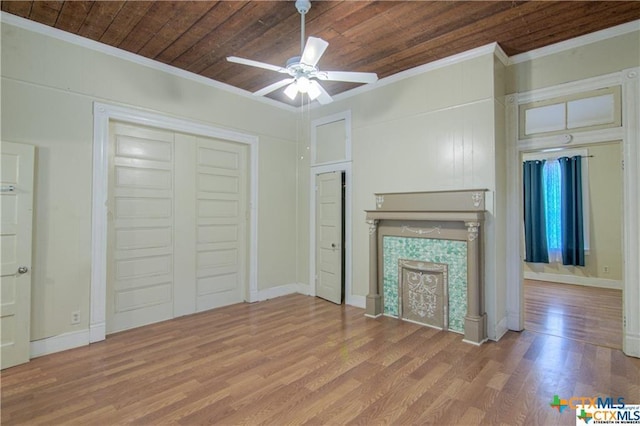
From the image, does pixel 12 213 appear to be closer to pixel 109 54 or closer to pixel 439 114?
pixel 109 54

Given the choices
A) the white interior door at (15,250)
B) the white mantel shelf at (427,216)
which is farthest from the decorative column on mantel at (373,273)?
the white interior door at (15,250)

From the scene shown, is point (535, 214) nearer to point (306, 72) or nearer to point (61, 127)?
point (306, 72)

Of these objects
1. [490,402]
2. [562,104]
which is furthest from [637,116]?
[490,402]

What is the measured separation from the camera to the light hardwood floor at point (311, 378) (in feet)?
7.50

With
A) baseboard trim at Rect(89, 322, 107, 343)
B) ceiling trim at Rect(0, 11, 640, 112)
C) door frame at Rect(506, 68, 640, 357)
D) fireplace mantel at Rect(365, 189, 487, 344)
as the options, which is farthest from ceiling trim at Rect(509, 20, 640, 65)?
baseboard trim at Rect(89, 322, 107, 343)

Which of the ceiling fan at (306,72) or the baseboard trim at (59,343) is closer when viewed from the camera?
the ceiling fan at (306,72)

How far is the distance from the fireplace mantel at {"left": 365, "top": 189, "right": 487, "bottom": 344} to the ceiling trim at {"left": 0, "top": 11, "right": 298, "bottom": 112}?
268 cm

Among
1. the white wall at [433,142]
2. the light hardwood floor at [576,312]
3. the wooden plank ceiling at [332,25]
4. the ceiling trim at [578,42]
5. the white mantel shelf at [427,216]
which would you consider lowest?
the light hardwood floor at [576,312]

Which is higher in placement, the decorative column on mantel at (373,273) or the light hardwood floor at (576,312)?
the decorative column on mantel at (373,273)

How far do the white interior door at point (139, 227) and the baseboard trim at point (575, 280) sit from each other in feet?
23.1

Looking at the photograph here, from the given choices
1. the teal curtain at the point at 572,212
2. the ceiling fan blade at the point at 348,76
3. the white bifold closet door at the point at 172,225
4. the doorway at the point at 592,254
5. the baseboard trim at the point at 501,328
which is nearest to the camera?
the ceiling fan blade at the point at 348,76

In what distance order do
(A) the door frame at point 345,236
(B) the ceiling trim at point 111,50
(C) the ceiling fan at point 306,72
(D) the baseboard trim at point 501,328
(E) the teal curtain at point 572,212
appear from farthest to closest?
(E) the teal curtain at point 572,212, (A) the door frame at point 345,236, (D) the baseboard trim at point 501,328, (B) the ceiling trim at point 111,50, (C) the ceiling fan at point 306,72

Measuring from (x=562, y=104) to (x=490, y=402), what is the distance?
10.2 ft

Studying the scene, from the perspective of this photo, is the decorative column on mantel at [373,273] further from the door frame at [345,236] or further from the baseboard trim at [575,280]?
the baseboard trim at [575,280]
